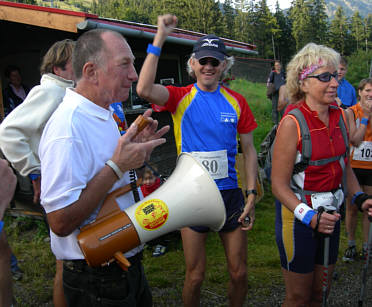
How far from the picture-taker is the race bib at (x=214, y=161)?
8.80ft

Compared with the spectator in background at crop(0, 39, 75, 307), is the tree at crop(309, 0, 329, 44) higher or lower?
higher

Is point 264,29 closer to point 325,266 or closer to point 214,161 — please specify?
point 214,161

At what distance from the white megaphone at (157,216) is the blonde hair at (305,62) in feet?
3.76

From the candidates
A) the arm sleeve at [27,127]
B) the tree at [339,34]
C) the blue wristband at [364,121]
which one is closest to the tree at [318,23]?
the tree at [339,34]

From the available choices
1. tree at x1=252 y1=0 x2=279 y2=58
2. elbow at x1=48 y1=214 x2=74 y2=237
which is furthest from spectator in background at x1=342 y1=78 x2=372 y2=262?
tree at x1=252 y1=0 x2=279 y2=58

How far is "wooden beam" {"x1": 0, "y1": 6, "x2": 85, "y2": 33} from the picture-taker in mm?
5221

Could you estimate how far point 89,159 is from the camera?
1489 mm

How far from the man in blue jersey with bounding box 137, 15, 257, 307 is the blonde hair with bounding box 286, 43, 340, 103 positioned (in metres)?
0.51

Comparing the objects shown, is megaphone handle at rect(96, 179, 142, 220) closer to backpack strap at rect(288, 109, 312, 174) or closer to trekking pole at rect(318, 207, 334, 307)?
backpack strap at rect(288, 109, 312, 174)

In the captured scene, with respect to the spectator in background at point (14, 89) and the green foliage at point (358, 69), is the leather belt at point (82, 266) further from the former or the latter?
the green foliage at point (358, 69)

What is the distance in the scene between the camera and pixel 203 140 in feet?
8.92

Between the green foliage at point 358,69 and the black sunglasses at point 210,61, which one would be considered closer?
the black sunglasses at point 210,61

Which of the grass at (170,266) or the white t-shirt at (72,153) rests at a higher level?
the white t-shirt at (72,153)

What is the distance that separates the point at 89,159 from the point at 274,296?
283cm
